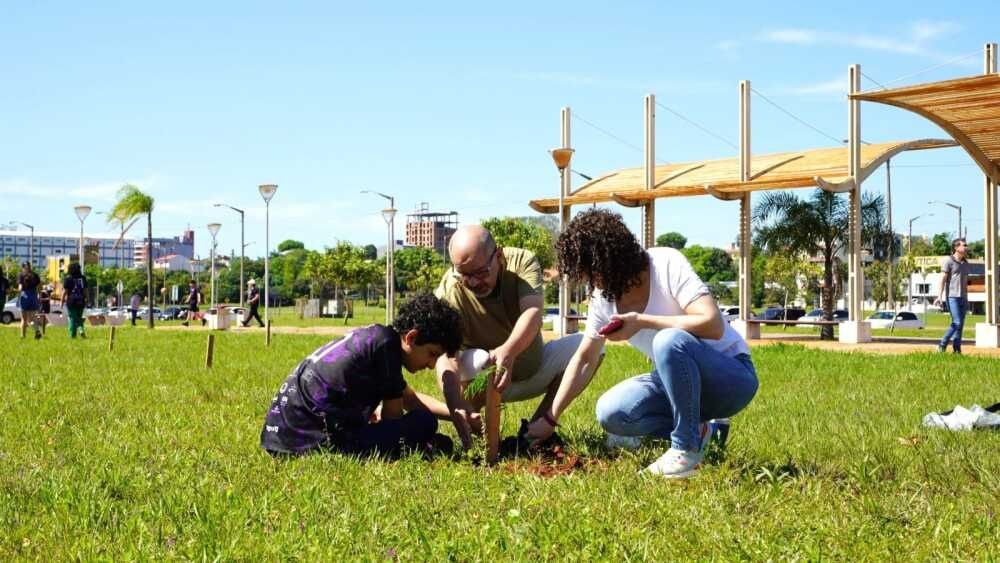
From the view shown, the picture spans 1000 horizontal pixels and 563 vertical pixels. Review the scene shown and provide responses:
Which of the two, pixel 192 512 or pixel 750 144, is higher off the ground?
pixel 750 144

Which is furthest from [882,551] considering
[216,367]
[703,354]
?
[216,367]

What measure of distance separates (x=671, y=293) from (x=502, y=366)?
97 centimetres

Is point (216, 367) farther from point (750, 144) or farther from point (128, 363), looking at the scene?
point (750, 144)

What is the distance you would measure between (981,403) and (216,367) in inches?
309

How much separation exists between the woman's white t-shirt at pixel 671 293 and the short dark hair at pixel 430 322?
0.70 metres

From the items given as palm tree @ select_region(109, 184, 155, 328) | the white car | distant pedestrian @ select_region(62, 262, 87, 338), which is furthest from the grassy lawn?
the white car

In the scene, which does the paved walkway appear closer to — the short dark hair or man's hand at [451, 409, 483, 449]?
man's hand at [451, 409, 483, 449]

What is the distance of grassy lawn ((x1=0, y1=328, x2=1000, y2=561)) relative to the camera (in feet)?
12.1

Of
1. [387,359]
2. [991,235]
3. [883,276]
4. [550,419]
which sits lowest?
[550,419]

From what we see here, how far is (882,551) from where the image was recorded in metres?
3.67

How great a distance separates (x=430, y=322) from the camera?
527cm

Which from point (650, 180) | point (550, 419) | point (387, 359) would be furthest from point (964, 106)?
point (387, 359)

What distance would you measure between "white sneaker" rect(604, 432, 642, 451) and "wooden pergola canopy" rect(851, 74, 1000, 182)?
34.9 feet

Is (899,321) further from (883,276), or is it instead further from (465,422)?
(465,422)
